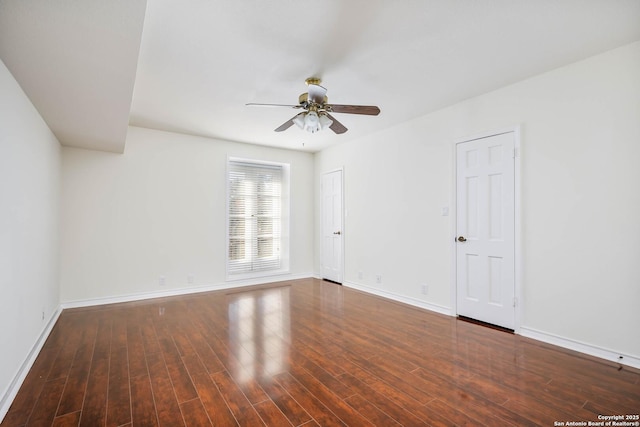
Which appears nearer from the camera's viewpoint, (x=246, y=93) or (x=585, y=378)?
(x=585, y=378)

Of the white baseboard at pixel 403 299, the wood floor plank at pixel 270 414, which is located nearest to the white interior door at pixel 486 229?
the white baseboard at pixel 403 299

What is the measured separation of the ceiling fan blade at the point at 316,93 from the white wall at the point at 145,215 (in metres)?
2.88

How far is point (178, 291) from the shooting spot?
4754mm

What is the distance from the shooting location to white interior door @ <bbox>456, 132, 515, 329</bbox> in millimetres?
3193

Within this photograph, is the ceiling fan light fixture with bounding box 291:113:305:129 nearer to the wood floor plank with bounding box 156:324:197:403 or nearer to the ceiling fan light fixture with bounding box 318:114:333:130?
the ceiling fan light fixture with bounding box 318:114:333:130

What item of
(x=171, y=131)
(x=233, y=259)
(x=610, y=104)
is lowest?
(x=233, y=259)

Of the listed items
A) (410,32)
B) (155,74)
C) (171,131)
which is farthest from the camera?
(171,131)

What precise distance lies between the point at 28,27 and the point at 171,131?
319 cm

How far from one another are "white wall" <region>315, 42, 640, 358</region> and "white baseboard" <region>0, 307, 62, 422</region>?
156 inches

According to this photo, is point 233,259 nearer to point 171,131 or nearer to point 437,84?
point 171,131

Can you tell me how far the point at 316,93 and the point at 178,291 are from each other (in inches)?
147

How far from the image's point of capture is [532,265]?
301 centimetres

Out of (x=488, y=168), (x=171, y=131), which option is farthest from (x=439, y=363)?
(x=171, y=131)

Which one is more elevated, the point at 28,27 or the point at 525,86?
the point at 525,86
